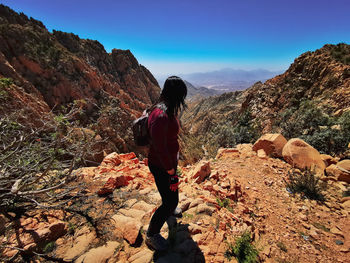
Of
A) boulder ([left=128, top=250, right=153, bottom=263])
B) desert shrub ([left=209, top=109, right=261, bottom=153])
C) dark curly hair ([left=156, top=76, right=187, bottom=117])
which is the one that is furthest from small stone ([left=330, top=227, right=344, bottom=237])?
desert shrub ([left=209, top=109, right=261, bottom=153])

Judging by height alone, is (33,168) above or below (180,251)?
above

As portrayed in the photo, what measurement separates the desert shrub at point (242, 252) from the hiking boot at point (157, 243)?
85 centimetres

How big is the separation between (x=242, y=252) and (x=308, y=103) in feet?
42.8

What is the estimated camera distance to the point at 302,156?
4.80 meters

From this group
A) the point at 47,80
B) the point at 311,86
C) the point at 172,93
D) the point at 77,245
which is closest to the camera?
the point at 172,93

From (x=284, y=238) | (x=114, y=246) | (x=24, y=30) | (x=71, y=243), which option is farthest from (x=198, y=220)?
(x=24, y=30)

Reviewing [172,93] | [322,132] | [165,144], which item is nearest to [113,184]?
[165,144]

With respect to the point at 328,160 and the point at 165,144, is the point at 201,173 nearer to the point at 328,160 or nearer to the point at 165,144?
the point at 165,144

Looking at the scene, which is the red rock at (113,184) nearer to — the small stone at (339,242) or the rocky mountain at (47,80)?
the small stone at (339,242)

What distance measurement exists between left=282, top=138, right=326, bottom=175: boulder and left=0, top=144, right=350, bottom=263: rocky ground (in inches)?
24.0

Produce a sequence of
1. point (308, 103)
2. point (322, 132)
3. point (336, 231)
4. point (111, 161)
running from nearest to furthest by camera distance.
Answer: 1. point (336, 231)
2. point (111, 161)
3. point (322, 132)
4. point (308, 103)

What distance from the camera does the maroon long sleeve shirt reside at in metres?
1.62

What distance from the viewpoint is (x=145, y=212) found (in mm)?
2734

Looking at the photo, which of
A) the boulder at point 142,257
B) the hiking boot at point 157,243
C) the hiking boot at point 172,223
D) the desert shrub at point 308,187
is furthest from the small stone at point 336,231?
the boulder at point 142,257
